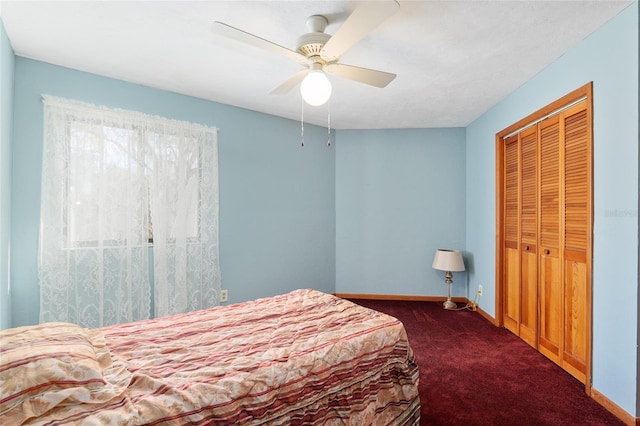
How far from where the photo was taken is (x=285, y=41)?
2.28 metres

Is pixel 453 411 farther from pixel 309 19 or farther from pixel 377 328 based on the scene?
pixel 309 19

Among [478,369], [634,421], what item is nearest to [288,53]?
[478,369]

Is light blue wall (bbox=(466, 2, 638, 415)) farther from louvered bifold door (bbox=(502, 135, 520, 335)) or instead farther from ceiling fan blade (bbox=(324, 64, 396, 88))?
ceiling fan blade (bbox=(324, 64, 396, 88))

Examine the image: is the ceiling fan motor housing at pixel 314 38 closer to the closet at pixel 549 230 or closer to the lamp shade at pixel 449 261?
the closet at pixel 549 230

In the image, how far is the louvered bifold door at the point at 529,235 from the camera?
301 centimetres

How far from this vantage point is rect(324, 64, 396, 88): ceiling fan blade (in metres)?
2.09

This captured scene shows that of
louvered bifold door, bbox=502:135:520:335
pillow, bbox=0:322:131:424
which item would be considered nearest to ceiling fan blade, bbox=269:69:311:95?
pillow, bbox=0:322:131:424

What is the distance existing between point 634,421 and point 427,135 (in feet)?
11.6

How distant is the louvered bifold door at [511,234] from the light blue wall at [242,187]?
2149 millimetres

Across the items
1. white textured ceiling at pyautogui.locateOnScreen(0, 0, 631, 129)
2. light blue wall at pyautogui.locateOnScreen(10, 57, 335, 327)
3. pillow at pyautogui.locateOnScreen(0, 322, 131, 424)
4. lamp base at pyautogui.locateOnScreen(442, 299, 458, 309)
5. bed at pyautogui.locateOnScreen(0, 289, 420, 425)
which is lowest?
lamp base at pyautogui.locateOnScreen(442, 299, 458, 309)

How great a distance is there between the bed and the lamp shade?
241cm

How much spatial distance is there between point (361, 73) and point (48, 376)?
214 cm

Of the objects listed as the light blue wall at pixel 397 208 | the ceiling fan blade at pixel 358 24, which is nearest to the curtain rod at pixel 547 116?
the light blue wall at pixel 397 208

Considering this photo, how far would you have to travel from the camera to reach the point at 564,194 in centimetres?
255
